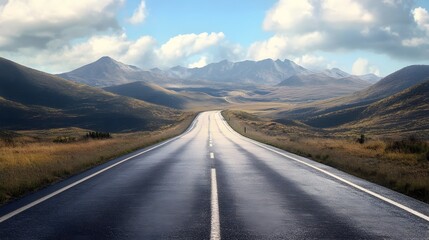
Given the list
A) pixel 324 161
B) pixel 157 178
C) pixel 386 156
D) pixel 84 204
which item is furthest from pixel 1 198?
pixel 386 156

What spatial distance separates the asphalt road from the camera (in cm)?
664

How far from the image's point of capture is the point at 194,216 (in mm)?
7734

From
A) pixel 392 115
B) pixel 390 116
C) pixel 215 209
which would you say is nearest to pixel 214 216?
pixel 215 209

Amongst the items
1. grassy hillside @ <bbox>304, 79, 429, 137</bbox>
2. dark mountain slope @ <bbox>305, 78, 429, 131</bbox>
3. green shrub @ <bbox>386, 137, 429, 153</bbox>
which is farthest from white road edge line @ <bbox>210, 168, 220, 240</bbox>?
dark mountain slope @ <bbox>305, 78, 429, 131</bbox>

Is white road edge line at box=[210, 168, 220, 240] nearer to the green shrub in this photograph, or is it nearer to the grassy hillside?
the green shrub

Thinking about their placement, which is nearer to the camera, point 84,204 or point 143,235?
point 143,235

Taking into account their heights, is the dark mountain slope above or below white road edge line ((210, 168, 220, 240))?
above

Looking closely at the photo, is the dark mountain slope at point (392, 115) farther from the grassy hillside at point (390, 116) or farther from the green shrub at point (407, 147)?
the green shrub at point (407, 147)

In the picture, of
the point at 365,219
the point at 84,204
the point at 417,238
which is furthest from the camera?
the point at 84,204

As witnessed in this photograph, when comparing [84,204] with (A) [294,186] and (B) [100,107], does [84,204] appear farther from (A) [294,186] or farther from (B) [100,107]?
(B) [100,107]

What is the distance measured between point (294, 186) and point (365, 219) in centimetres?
392

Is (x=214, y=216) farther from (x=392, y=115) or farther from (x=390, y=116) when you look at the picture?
(x=392, y=115)

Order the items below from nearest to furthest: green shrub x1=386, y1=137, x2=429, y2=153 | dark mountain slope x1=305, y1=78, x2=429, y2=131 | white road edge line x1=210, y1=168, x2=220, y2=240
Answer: white road edge line x1=210, y1=168, x2=220, y2=240 → green shrub x1=386, y1=137, x2=429, y2=153 → dark mountain slope x1=305, y1=78, x2=429, y2=131

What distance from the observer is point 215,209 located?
834cm
